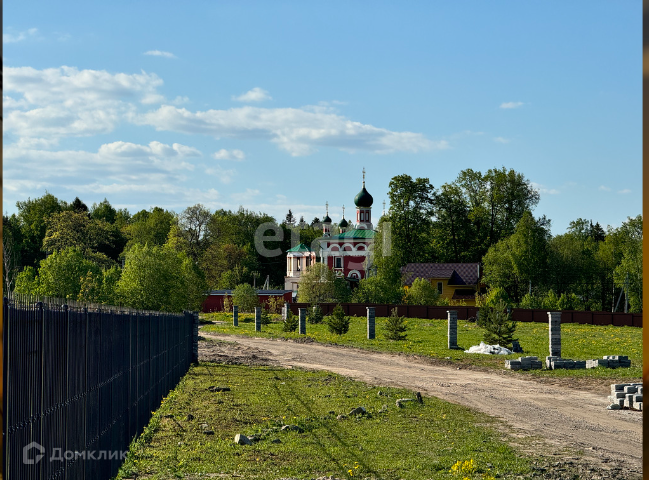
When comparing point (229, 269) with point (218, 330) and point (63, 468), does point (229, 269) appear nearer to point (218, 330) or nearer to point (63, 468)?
point (218, 330)

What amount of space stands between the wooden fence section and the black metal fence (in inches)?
1634

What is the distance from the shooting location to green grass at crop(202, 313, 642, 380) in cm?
2670

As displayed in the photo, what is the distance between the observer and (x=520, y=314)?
5172 cm

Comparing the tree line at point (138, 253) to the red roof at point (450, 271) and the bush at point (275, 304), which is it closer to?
the bush at point (275, 304)

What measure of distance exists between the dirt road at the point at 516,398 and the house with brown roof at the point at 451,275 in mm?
45237

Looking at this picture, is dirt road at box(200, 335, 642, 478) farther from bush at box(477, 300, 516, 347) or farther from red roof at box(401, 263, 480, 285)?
red roof at box(401, 263, 480, 285)

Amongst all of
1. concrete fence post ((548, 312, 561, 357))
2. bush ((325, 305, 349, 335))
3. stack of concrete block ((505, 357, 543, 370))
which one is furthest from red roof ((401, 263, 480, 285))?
stack of concrete block ((505, 357, 543, 370))

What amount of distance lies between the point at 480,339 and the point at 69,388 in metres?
32.7

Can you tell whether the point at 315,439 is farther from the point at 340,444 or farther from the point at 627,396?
the point at 627,396

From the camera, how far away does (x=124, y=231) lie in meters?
110

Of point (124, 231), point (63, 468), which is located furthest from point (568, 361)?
point (124, 231)

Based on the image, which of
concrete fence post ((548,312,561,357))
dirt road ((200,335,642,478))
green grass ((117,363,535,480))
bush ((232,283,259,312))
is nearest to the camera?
green grass ((117,363,535,480))

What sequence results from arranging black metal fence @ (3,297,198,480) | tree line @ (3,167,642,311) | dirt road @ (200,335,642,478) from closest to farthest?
black metal fence @ (3,297,198,480) → dirt road @ (200,335,642,478) → tree line @ (3,167,642,311)

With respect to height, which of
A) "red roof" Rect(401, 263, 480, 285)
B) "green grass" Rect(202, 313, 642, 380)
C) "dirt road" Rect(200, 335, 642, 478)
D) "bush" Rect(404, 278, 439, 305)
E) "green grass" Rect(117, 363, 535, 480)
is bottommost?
"green grass" Rect(202, 313, 642, 380)
